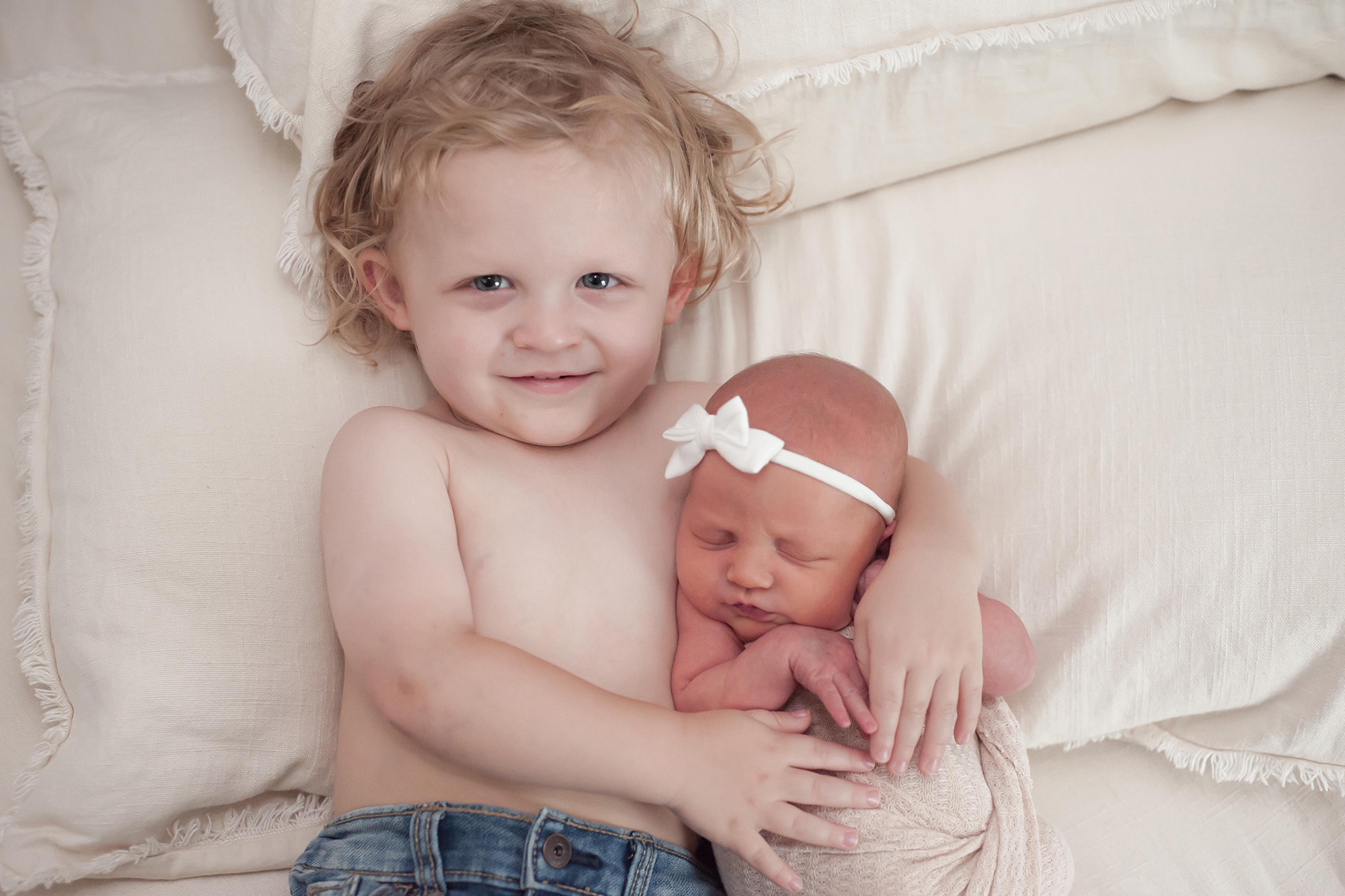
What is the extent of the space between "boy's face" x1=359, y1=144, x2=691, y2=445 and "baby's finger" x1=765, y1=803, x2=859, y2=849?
1.66ft

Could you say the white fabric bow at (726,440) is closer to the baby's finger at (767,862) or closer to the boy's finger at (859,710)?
the boy's finger at (859,710)

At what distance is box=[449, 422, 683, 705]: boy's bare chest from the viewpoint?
1.14 metres

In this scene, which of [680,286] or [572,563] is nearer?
[572,563]

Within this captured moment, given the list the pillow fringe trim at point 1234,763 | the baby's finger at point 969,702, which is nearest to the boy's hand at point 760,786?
the baby's finger at point 969,702

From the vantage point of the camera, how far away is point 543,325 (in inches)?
43.6

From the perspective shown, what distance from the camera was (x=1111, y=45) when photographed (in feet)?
4.29

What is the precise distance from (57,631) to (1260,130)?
1.68 metres

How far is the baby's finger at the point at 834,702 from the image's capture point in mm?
992

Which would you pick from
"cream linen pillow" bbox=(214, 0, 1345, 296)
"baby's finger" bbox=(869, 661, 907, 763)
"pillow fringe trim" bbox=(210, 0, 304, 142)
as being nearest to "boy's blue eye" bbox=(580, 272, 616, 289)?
"cream linen pillow" bbox=(214, 0, 1345, 296)

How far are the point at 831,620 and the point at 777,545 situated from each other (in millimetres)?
113

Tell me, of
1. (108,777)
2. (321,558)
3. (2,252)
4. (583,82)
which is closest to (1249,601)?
(583,82)

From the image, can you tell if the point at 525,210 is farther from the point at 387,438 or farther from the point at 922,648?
the point at 922,648

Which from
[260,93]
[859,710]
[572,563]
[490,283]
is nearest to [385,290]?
[490,283]

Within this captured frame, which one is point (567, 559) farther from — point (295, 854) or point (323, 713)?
point (295, 854)
